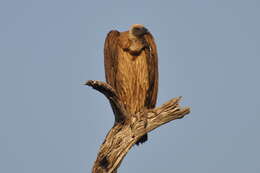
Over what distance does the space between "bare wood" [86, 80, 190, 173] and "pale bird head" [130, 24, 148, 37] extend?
63.0 inches

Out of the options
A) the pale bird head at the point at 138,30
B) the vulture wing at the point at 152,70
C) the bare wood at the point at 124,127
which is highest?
the pale bird head at the point at 138,30

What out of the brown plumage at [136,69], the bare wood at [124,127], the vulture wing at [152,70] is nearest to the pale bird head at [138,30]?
the brown plumage at [136,69]

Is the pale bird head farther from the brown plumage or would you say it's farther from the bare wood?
the bare wood

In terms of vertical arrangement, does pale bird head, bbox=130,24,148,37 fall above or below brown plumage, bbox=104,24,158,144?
above

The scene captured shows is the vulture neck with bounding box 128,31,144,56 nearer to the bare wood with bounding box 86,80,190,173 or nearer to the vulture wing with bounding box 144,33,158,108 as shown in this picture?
the vulture wing with bounding box 144,33,158,108

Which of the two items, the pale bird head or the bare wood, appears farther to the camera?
the pale bird head

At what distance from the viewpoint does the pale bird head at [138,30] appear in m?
12.3

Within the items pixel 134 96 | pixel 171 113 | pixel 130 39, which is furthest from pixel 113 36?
pixel 171 113

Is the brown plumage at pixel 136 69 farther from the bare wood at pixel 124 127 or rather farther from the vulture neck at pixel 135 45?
the bare wood at pixel 124 127

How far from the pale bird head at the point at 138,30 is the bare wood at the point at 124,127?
160 centimetres

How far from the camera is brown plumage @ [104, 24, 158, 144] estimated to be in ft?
40.2

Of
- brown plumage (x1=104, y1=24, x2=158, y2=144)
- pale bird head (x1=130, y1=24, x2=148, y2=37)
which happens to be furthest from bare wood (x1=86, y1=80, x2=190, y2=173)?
pale bird head (x1=130, y1=24, x2=148, y2=37)

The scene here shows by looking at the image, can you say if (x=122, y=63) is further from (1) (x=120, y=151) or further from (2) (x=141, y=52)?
(1) (x=120, y=151)

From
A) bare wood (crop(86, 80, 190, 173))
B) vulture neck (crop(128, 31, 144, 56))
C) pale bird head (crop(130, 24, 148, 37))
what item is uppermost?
pale bird head (crop(130, 24, 148, 37))
